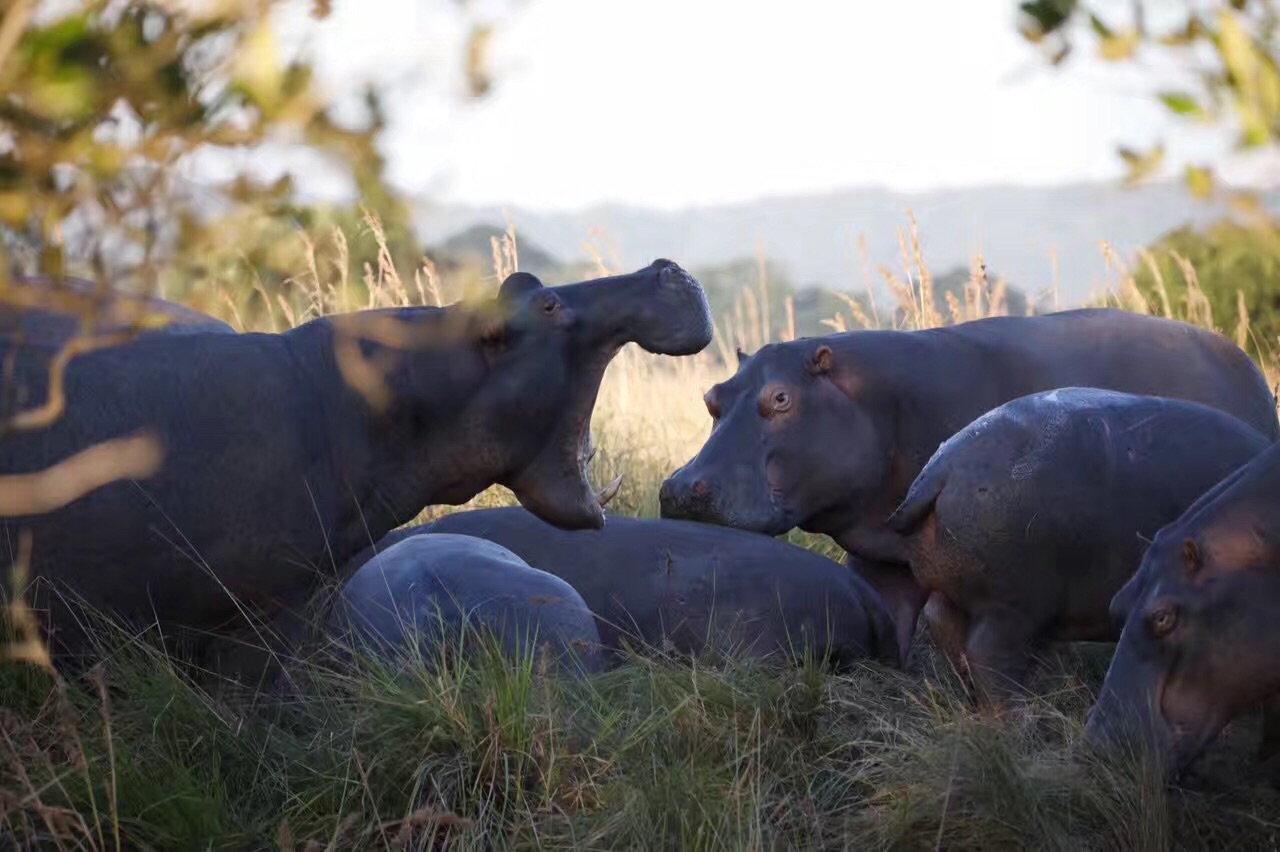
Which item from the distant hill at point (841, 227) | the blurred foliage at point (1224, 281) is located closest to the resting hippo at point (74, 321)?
the blurred foliage at point (1224, 281)

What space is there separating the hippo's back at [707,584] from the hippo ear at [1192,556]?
1273 mm

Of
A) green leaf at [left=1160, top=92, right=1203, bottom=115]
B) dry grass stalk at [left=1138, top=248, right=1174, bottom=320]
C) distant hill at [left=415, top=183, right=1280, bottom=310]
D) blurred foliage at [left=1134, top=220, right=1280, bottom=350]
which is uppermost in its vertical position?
green leaf at [left=1160, top=92, right=1203, bottom=115]

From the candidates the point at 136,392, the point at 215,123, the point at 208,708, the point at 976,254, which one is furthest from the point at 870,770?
the point at 976,254

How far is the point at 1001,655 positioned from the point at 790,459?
4.16 ft

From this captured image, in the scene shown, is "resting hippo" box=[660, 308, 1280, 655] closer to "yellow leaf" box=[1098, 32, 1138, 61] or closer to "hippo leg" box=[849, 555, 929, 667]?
"hippo leg" box=[849, 555, 929, 667]

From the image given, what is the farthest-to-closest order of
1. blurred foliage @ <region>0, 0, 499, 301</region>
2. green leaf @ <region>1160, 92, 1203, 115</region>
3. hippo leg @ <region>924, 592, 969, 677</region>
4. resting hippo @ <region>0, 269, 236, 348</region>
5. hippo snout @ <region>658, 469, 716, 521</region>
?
hippo snout @ <region>658, 469, 716, 521</region>, hippo leg @ <region>924, 592, 969, 677</region>, resting hippo @ <region>0, 269, 236, 348</region>, green leaf @ <region>1160, 92, 1203, 115</region>, blurred foliage @ <region>0, 0, 499, 301</region>

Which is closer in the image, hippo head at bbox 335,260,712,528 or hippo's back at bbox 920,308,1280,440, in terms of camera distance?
hippo head at bbox 335,260,712,528

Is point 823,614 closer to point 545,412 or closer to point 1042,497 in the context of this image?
point 1042,497

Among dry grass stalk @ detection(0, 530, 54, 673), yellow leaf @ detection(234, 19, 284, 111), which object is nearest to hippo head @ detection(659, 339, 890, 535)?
dry grass stalk @ detection(0, 530, 54, 673)

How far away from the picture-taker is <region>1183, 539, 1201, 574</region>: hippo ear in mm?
3623

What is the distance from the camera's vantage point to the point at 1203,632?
3.61 meters

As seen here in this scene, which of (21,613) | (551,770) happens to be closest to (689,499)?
(551,770)

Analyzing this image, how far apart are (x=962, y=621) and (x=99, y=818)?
7.22 feet

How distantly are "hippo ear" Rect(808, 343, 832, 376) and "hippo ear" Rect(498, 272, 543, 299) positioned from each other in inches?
63.2
